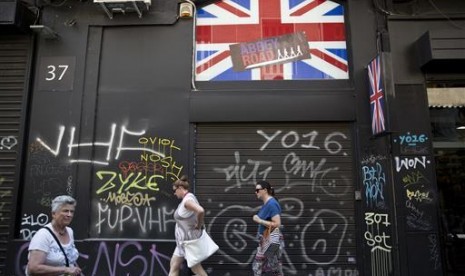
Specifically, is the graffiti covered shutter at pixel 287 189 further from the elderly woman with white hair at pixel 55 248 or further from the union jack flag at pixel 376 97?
the elderly woman with white hair at pixel 55 248

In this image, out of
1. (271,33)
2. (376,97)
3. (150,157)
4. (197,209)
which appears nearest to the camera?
(197,209)

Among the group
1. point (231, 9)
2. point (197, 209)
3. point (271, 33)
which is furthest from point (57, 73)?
point (271, 33)

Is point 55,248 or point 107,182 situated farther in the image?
point 107,182

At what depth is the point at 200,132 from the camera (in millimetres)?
7633

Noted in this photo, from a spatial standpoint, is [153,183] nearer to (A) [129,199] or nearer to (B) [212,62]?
(A) [129,199]

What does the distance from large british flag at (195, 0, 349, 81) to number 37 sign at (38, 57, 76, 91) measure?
2379mm

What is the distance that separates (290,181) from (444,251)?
283 cm

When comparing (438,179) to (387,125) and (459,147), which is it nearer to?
(459,147)

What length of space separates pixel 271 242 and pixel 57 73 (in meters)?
5.12

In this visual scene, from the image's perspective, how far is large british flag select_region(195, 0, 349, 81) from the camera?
25.9ft

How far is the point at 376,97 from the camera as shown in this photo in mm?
6938

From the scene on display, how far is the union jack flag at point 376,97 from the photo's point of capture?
6.70m

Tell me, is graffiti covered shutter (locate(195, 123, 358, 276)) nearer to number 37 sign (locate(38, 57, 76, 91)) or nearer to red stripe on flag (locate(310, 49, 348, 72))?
red stripe on flag (locate(310, 49, 348, 72))

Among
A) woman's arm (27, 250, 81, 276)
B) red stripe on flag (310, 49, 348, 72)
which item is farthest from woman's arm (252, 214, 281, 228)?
red stripe on flag (310, 49, 348, 72)
